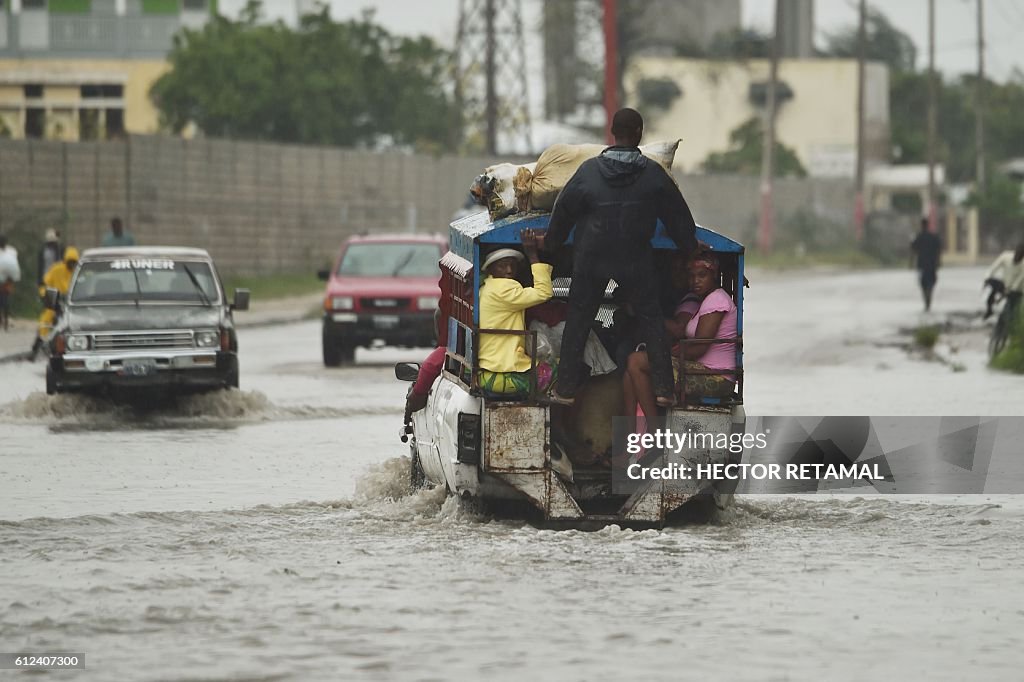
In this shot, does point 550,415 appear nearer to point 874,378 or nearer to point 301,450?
point 301,450

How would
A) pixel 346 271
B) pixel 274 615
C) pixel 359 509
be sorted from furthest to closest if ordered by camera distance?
pixel 346 271 < pixel 359 509 < pixel 274 615

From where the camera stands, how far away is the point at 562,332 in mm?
11508

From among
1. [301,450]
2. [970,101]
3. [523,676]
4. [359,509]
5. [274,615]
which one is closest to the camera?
[523,676]

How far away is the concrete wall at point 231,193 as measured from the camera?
38625mm

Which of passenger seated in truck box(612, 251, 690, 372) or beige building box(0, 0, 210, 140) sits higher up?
beige building box(0, 0, 210, 140)

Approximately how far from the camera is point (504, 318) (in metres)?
11.1

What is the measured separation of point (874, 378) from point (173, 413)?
8388 millimetres

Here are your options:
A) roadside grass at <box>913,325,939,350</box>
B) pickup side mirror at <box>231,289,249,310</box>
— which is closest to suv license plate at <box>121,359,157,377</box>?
pickup side mirror at <box>231,289,249,310</box>

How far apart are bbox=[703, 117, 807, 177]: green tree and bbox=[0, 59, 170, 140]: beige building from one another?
31539mm

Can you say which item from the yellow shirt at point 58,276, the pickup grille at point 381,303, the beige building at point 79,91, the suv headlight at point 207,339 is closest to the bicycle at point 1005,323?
the pickup grille at point 381,303

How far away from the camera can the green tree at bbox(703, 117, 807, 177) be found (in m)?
89.2

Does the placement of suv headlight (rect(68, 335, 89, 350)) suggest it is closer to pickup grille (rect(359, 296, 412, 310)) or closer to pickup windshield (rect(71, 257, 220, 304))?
pickup windshield (rect(71, 257, 220, 304))

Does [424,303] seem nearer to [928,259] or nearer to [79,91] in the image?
[928,259]

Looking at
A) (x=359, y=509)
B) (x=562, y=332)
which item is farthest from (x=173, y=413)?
(x=562, y=332)
